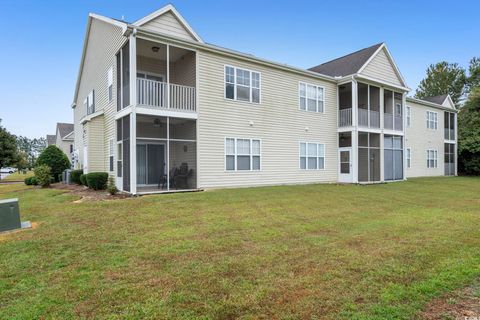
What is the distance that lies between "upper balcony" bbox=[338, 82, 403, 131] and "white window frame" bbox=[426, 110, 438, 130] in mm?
6008

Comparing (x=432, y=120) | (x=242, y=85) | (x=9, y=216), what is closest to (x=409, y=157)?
(x=432, y=120)

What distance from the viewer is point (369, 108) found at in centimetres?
2052

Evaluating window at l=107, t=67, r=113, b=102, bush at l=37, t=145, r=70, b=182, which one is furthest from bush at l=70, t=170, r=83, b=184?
window at l=107, t=67, r=113, b=102

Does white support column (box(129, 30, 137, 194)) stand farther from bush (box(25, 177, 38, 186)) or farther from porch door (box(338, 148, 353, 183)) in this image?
porch door (box(338, 148, 353, 183))

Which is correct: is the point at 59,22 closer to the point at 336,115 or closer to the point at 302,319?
the point at 336,115

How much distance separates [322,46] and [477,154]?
1797cm

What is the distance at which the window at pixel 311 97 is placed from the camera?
17859 mm

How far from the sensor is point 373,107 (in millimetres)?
21875

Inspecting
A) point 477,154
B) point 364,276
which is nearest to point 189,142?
point 364,276

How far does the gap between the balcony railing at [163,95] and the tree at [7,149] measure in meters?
25.8

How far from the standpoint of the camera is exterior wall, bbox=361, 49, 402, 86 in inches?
789

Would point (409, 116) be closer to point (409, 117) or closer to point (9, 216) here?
point (409, 117)

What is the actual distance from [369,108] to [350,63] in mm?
3284

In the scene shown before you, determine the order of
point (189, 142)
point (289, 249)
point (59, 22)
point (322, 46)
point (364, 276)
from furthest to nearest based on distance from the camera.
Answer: point (322, 46), point (59, 22), point (189, 142), point (289, 249), point (364, 276)
